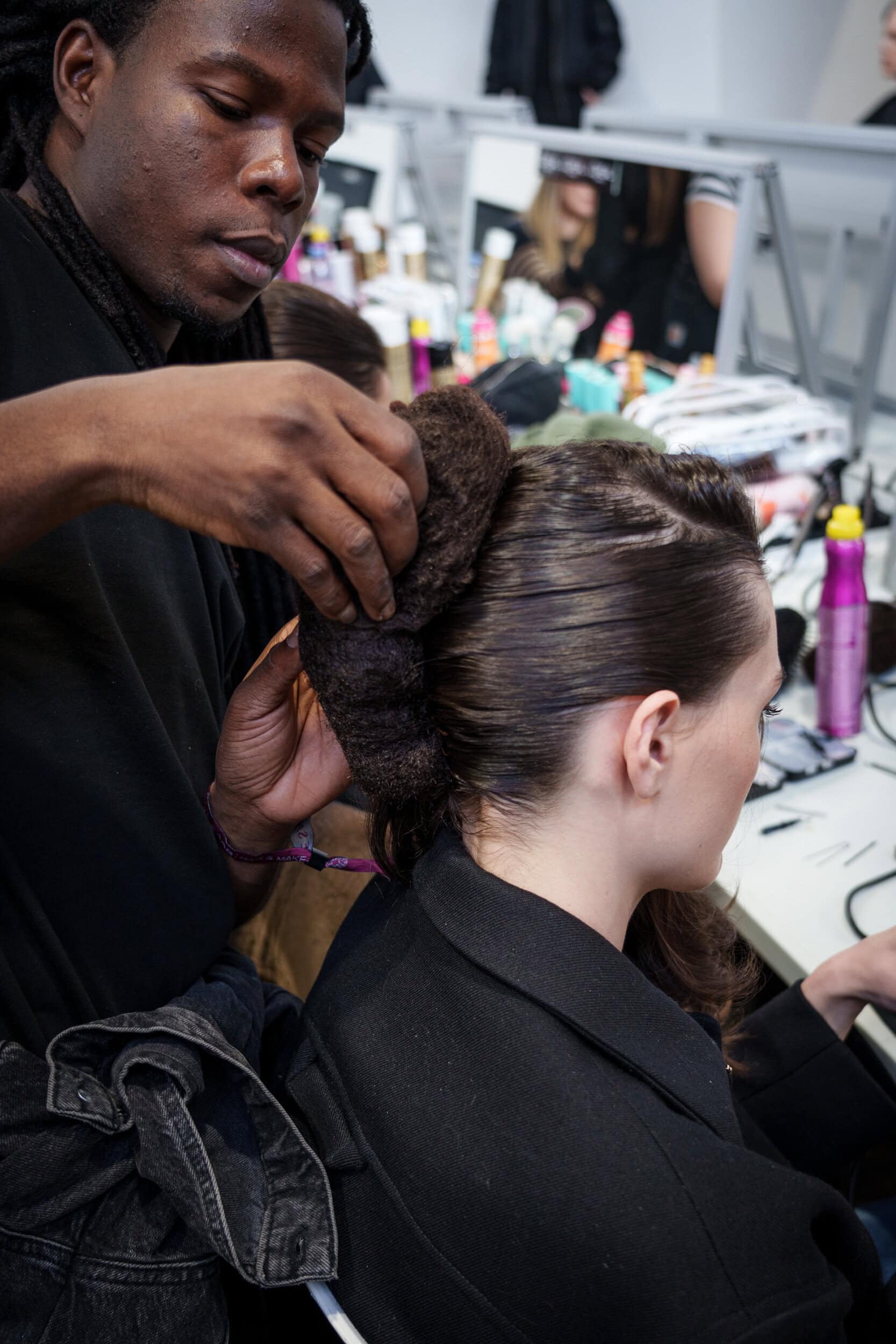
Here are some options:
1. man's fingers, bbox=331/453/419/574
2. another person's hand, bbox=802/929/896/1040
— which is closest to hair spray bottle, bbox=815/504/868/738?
another person's hand, bbox=802/929/896/1040

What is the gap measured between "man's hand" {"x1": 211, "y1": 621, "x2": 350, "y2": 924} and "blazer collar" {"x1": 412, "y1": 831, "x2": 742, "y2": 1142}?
0.22 m

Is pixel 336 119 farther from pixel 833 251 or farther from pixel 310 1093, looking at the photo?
pixel 833 251

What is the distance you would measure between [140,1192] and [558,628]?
19.8 inches

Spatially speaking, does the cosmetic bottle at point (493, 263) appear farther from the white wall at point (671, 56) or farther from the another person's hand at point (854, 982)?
the white wall at point (671, 56)

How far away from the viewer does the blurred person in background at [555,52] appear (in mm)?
4746

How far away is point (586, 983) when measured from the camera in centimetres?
70

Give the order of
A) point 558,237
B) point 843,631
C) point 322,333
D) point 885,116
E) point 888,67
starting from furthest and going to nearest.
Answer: point 885,116
point 888,67
point 558,237
point 322,333
point 843,631

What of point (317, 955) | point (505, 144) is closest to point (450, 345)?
point (505, 144)

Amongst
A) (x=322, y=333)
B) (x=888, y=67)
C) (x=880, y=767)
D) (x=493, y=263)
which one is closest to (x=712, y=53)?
(x=888, y=67)

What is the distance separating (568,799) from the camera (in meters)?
0.77

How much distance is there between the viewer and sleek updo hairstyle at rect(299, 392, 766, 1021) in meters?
0.74

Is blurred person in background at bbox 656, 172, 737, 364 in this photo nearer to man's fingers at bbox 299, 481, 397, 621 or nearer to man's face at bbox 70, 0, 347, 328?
man's face at bbox 70, 0, 347, 328

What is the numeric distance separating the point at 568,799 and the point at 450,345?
196 cm

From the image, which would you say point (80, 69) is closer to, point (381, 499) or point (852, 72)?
point (381, 499)
